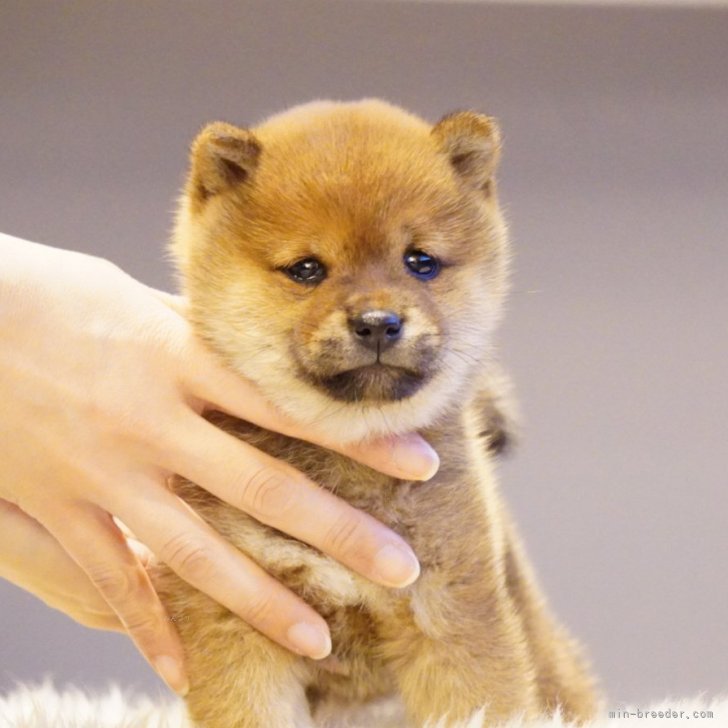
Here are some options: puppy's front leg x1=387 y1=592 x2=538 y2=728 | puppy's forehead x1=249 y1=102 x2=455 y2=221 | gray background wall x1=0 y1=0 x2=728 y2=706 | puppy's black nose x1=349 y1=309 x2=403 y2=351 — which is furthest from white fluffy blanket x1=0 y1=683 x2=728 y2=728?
gray background wall x1=0 y1=0 x2=728 y2=706

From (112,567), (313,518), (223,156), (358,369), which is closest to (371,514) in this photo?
(313,518)

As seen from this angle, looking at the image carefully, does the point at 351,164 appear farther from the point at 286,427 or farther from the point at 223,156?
the point at 286,427

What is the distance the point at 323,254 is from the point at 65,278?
1.17 ft

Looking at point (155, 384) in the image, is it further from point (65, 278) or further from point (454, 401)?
point (454, 401)

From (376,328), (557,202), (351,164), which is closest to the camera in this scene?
(376,328)

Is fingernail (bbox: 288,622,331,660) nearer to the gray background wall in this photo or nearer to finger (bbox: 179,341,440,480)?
finger (bbox: 179,341,440,480)

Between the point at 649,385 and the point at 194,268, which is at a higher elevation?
the point at 649,385

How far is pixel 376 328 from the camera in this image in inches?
39.6

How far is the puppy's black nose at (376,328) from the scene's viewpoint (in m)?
1.00

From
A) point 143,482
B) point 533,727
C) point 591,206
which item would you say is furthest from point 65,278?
point 591,206

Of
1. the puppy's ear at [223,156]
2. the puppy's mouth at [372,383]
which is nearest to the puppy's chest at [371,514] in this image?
the puppy's mouth at [372,383]

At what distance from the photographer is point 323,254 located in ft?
3.53

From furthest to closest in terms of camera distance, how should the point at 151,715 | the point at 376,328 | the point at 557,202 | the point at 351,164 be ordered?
the point at 557,202 → the point at 151,715 → the point at 351,164 → the point at 376,328

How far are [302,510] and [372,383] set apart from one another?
0.16 m
